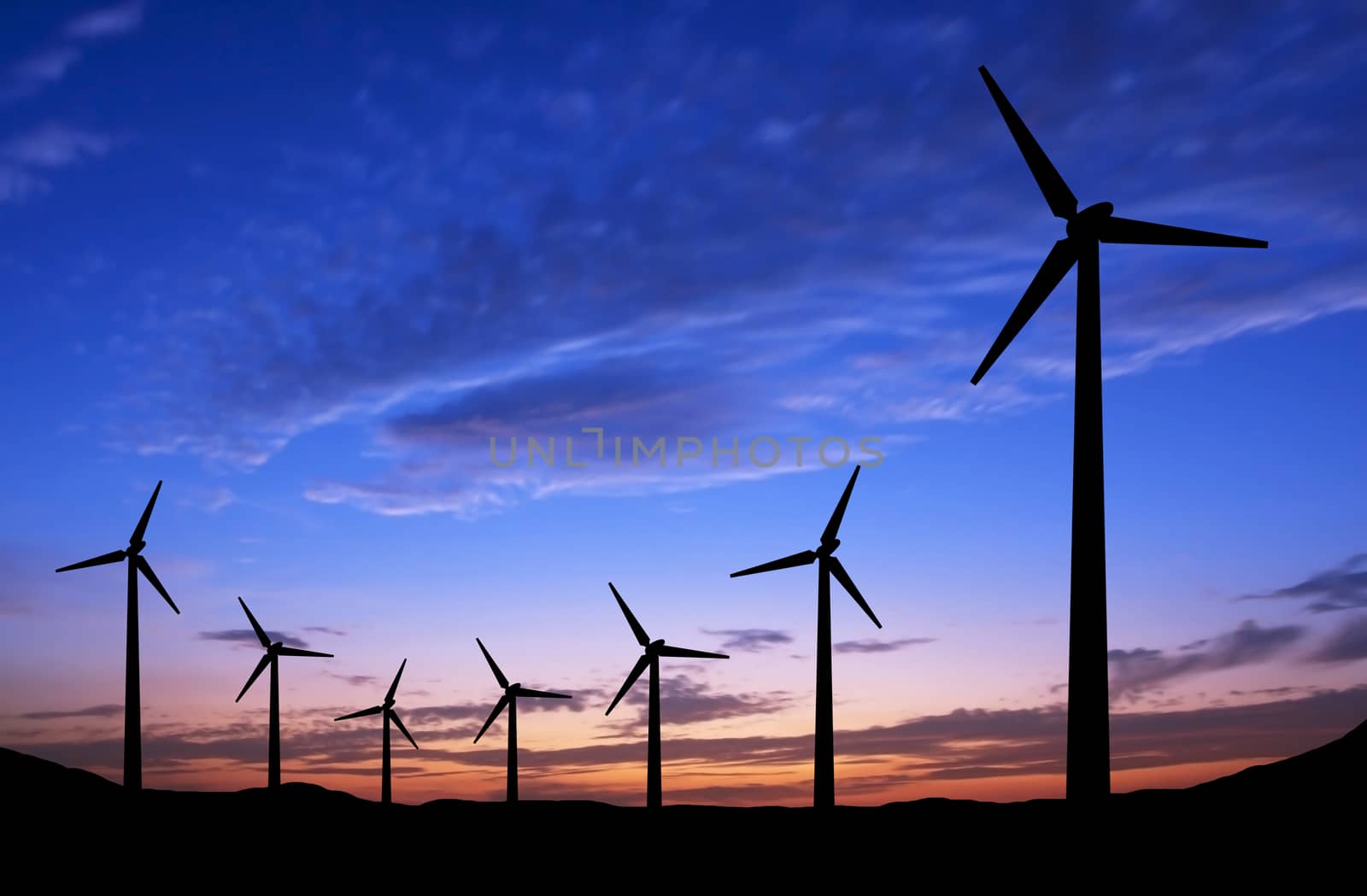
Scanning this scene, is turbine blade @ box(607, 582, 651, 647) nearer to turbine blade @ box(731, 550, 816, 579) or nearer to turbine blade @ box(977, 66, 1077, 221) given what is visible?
turbine blade @ box(731, 550, 816, 579)

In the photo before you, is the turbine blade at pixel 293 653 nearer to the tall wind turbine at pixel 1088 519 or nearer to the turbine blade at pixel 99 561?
the turbine blade at pixel 99 561

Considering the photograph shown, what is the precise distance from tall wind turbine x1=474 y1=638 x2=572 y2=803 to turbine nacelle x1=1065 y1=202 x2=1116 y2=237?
332 ft

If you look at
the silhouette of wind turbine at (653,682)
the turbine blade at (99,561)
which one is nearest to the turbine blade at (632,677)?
A: the silhouette of wind turbine at (653,682)

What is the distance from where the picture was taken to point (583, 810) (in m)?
171

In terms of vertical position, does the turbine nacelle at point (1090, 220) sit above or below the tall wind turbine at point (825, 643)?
above

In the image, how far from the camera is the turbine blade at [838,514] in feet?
287

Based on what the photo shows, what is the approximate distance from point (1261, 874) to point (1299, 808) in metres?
25.9

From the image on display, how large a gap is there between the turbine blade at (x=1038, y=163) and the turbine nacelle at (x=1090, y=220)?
254 centimetres

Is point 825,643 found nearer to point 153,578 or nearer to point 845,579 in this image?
point 845,579

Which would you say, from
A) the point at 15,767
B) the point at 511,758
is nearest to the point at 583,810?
the point at 511,758

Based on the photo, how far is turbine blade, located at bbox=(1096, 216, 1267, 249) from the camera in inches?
1848

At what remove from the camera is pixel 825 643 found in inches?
3054

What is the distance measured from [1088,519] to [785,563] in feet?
173

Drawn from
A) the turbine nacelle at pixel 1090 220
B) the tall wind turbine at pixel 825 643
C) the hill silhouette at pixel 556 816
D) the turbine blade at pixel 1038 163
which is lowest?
the hill silhouette at pixel 556 816
